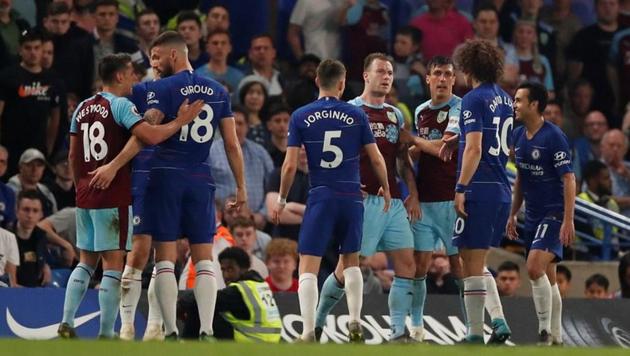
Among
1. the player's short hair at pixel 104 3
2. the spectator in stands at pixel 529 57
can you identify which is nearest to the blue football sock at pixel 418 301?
the player's short hair at pixel 104 3

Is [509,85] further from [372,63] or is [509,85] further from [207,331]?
[207,331]

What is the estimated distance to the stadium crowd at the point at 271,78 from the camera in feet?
64.4

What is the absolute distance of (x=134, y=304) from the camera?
49.9ft

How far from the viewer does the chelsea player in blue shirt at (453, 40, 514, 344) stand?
15.2 meters

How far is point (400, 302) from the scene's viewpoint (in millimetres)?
16188

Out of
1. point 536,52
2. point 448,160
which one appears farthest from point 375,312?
point 536,52

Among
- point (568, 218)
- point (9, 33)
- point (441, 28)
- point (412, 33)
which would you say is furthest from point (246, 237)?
point (441, 28)

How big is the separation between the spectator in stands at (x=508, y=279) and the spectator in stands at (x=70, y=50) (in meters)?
5.64

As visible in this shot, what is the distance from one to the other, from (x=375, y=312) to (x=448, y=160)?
237 cm

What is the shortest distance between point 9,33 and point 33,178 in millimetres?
2463

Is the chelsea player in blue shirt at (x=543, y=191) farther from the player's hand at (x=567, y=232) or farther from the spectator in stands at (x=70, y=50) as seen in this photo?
the spectator in stands at (x=70, y=50)

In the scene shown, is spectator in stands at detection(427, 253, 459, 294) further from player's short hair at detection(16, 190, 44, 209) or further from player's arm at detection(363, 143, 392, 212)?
player's arm at detection(363, 143, 392, 212)

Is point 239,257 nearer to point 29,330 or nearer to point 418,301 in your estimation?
point 418,301

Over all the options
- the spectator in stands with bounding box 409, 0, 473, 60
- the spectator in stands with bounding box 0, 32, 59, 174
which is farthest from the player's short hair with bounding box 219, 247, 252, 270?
the spectator in stands with bounding box 409, 0, 473, 60
